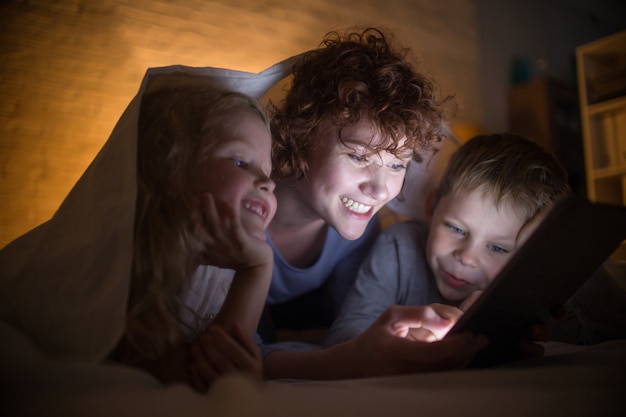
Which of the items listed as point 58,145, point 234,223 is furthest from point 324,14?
point 234,223

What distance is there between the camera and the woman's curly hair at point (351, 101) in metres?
0.90

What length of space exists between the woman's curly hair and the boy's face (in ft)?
0.57

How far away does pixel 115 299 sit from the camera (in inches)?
19.8

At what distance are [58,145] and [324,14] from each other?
0.83 m

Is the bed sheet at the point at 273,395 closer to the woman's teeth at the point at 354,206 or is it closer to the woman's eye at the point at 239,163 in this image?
the woman's eye at the point at 239,163

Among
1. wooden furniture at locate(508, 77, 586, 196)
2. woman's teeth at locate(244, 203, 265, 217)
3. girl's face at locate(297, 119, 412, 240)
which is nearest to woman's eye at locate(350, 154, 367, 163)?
girl's face at locate(297, 119, 412, 240)

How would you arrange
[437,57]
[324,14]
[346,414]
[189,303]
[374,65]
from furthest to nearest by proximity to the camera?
[437,57]
[324,14]
[374,65]
[189,303]
[346,414]

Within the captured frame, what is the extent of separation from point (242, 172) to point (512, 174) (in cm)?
63

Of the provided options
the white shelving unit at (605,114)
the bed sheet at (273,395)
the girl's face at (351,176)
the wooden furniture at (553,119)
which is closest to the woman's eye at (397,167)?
the girl's face at (351,176)

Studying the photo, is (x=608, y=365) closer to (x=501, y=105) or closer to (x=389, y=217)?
(x=389, y=217)

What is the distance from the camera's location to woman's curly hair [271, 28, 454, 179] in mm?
899

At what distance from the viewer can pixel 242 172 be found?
613mm

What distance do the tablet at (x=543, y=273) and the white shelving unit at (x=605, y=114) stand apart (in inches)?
68.7

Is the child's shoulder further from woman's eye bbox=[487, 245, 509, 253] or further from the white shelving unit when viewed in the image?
the white shelving unit
